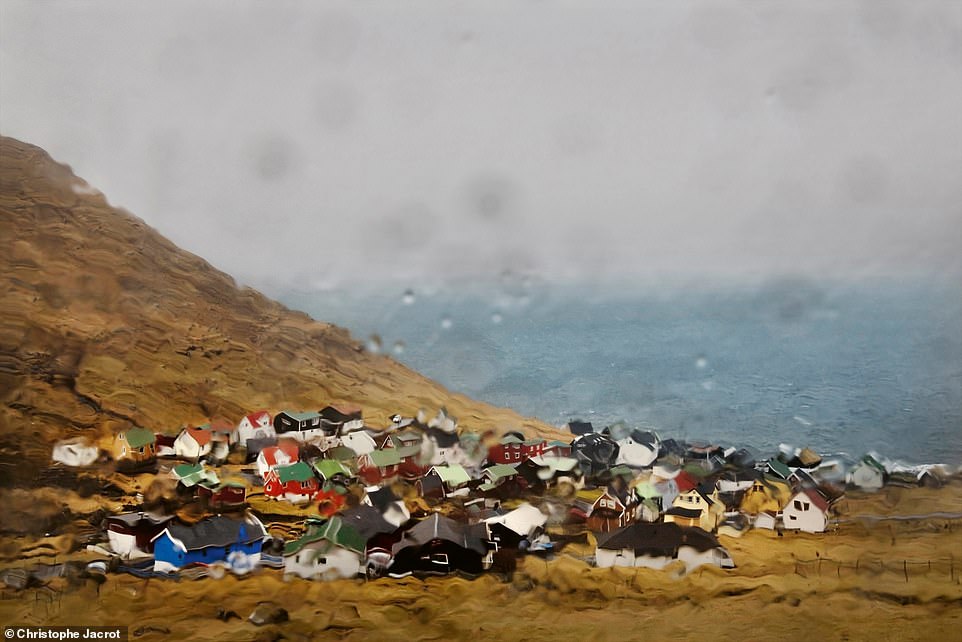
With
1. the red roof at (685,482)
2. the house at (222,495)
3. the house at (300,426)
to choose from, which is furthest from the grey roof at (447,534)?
the red roof at (685,482)

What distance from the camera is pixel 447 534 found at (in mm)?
3166

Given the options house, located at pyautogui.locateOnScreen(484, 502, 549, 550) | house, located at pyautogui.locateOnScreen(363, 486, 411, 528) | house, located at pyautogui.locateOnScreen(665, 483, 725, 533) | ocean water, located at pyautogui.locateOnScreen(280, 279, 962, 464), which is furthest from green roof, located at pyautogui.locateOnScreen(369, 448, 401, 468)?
house, located at pyautogui.locateOnScreen(665, 483, 725, 533)

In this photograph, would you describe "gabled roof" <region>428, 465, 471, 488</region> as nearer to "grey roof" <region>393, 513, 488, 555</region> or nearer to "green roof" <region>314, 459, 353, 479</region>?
"grey roof" <region>393, 513, 488, 555</region>

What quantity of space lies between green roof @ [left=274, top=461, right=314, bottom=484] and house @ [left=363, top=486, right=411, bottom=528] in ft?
1.03

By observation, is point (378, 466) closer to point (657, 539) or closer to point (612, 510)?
point (612, 510)

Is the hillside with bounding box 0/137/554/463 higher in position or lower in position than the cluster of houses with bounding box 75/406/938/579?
higher

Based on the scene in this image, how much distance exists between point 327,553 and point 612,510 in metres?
1.31

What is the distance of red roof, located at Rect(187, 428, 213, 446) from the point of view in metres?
3.53

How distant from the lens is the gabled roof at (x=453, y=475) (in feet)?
11.2

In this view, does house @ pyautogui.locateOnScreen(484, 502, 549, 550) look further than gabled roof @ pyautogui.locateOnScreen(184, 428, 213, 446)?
No

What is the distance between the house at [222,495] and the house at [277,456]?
12cm

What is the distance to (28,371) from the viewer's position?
363 cm

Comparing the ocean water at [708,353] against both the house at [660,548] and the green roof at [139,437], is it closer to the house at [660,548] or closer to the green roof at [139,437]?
the house at [660,548]

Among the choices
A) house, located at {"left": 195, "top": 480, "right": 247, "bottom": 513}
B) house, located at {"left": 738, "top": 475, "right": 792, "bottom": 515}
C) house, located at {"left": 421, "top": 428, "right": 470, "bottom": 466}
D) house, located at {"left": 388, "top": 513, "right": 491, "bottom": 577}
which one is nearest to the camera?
house, located at {"left": 388, "top": 513, "right": 491, "bottom": 577}
